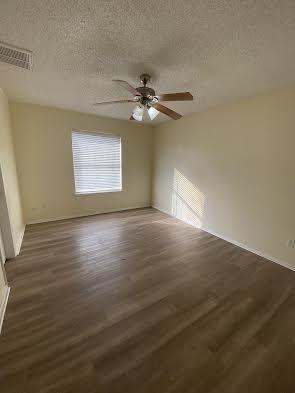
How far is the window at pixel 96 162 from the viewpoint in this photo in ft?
13.0

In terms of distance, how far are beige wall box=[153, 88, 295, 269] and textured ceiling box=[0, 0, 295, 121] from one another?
0.45 m

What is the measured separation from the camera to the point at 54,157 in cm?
368

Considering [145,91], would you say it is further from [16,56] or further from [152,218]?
[152,218]

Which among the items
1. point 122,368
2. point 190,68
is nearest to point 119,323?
point 122,368

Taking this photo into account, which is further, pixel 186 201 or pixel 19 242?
pixel 186 201

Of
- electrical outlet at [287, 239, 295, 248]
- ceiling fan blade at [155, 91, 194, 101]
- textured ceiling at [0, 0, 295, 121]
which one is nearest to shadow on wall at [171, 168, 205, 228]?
electrical outlet at [287, 239, 295, 248]

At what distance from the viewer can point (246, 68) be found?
6.15ft

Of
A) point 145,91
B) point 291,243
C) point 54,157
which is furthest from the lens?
point 54,157

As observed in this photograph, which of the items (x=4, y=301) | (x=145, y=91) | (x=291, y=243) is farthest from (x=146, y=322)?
(x=145, y=91)

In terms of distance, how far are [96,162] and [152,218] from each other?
6.32ft

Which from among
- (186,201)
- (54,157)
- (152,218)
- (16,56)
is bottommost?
(152,218)

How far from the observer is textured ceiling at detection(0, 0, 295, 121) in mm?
1174

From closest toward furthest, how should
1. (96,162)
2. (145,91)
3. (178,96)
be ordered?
(178,96), (145,91), (96,162)

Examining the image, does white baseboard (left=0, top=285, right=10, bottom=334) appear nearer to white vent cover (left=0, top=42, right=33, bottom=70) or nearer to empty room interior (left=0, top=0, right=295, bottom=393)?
empty room interior (left=0, top=0, right=295, bottom=393)
